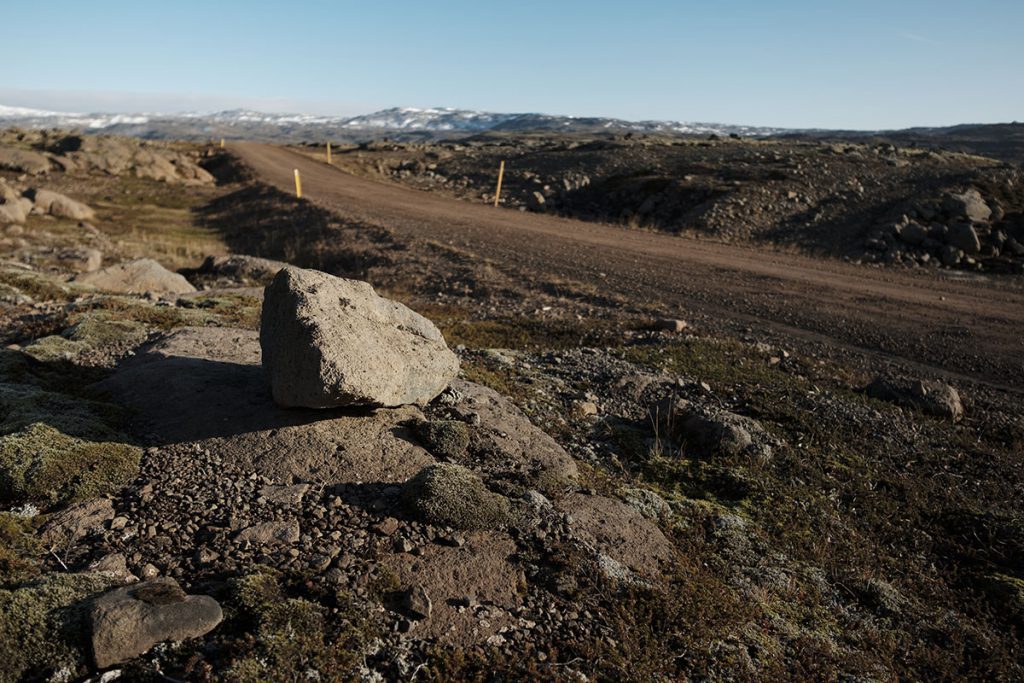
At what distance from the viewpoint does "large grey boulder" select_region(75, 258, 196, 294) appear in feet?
51.2

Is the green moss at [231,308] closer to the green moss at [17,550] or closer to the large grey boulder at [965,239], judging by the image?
the green moss at [17,550]

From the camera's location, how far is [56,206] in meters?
28.2

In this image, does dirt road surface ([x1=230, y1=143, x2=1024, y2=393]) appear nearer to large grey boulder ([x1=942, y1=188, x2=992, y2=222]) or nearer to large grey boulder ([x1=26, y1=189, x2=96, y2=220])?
large grey boulder ([x1=942, y1=188, x2=992, y2=222])

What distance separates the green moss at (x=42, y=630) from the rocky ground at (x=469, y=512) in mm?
16

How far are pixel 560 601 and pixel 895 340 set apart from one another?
39.5 ft

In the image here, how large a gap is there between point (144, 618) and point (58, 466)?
2.42 metres

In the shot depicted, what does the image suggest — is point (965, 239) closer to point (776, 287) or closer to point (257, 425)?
point (776, 287)

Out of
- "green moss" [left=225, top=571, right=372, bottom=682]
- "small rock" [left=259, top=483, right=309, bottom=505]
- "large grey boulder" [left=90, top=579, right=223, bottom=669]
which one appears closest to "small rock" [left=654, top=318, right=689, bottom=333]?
"small rock" [left=259, top=483, right=309, bottom=505]

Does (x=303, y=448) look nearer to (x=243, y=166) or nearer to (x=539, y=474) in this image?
(x=539, y=474)

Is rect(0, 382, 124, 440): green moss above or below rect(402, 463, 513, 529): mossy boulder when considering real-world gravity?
above

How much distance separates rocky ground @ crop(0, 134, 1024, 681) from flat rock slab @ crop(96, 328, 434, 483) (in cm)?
4

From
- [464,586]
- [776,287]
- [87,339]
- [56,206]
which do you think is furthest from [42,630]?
[56,206]

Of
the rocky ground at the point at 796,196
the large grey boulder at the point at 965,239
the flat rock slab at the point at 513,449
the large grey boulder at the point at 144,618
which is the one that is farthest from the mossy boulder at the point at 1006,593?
the large grey boulder at the point at 965,239

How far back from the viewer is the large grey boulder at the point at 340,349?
6.49 metres
